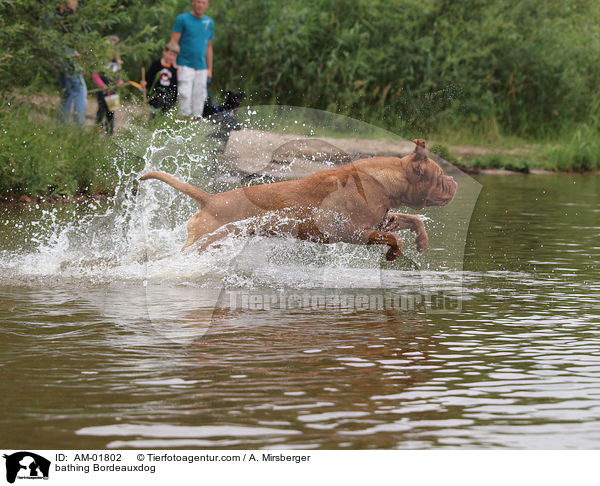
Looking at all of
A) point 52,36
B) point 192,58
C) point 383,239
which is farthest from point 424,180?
point 192,58

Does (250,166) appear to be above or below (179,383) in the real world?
above

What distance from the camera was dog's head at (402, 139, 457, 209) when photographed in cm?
729

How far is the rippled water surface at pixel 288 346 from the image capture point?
13.1ft

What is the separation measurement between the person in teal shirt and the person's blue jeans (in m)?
1.36

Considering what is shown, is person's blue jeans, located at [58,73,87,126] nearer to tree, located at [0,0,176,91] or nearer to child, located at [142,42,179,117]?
tree, located at [0,0,176,91]

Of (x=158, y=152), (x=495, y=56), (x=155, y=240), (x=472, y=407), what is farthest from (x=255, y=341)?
(x=495, y=56)

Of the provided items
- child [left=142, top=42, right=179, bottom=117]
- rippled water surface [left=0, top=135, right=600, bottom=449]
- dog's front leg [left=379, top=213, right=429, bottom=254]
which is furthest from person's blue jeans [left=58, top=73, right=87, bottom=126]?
dog's front leg [left=379, top=213, right=429, bottom=254]

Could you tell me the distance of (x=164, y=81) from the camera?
14906mm

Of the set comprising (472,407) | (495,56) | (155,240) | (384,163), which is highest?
(495,56)

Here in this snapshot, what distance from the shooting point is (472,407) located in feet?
14.1

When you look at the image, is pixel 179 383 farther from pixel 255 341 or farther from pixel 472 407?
pixel 472 407

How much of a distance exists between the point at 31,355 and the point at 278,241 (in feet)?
9.55

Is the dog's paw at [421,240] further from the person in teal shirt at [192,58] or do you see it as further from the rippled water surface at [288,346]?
the person in teal shirt at [192,58]
